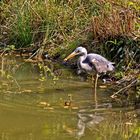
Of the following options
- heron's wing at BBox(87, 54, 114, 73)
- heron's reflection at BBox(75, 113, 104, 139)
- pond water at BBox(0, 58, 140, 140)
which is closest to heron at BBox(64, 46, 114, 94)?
heron's wing at BBox(87, 54, 114, 73)

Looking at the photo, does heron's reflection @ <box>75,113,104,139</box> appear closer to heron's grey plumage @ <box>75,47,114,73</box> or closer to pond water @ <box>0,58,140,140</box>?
pond water @ <box>0,58,140,140</box>

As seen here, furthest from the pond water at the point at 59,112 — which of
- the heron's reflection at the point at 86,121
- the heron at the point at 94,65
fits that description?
the heron at the point at 94,65

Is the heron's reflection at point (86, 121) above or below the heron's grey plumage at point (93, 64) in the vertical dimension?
below

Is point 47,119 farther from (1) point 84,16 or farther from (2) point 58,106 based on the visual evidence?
(1) point 84,16

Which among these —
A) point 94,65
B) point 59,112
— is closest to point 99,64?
point 94,65

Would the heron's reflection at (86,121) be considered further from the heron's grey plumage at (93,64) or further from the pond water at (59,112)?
the heron's grey plumage at (93,64)

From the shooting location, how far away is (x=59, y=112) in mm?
7688

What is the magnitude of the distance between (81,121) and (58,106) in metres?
0.68

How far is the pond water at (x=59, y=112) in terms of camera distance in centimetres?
689

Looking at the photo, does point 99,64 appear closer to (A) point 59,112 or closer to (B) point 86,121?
(A) point 59,112

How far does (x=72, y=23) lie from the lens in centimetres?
1145

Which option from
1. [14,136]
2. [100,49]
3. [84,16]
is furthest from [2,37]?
[14,136]

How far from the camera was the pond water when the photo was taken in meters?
6.89

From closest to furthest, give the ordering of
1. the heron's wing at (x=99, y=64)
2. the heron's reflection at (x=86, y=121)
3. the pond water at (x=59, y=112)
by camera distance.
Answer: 1. the pond water at (x=59, y=112)
2. the heron's reflection at (x=86, y=121)
3. the heron's wing at (x=99, y=64)
